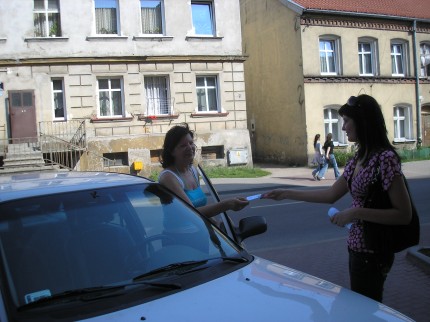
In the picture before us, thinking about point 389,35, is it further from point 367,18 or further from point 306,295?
point 306,295

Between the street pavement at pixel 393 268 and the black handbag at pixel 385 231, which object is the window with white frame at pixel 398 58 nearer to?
the street pavement at pixel 393 268

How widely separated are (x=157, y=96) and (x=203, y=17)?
14.7 feet

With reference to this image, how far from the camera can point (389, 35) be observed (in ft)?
84.9

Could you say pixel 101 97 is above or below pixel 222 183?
above

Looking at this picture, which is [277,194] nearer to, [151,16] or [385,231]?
[385,231]

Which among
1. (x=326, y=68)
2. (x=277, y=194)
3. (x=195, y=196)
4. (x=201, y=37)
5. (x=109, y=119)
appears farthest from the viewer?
(x=326, y=68)

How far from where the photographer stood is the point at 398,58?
26.6 meters

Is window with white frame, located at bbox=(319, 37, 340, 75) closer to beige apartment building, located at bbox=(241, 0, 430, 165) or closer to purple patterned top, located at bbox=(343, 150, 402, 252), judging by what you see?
beige apartment building, located at bbox=(241, 0, 430, 165)

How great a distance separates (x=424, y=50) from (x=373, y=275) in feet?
91.8

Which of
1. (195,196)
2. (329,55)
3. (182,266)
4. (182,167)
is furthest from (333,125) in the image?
(182,266)

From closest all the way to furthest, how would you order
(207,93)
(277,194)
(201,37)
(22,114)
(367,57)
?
(277,194) < (22,114) < (201,37) < (207,93) < (367,57)

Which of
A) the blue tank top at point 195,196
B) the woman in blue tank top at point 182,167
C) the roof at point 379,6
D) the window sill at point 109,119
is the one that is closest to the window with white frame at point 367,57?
the roof at point 379,6

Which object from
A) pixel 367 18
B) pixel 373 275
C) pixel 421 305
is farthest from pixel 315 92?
pixel 373 275

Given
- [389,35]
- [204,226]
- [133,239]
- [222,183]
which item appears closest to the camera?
[133,239]
